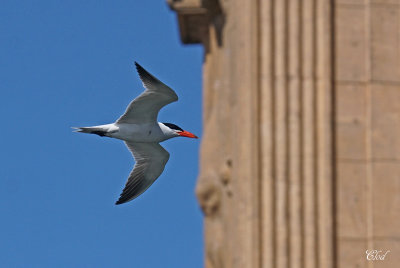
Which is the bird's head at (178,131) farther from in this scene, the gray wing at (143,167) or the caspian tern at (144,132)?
the gray wing at (143,167)

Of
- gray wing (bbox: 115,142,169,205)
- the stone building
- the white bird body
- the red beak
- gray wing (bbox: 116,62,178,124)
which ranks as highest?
the stone building

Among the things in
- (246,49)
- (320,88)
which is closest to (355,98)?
(320,88)

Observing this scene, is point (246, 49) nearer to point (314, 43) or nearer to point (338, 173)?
point (314, 43)

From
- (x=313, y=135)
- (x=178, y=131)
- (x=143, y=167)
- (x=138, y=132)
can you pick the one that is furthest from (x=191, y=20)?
(x=178, y=131)

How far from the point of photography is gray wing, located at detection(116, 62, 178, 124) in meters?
32.2

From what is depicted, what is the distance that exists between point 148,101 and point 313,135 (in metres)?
17.5

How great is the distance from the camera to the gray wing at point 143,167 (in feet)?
106

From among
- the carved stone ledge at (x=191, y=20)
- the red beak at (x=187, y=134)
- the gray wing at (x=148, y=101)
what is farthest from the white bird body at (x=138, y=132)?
the carved stone ledge at (x=191, y=20)

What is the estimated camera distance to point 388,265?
56.7ft

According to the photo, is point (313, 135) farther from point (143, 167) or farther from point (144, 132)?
point (144, 132)

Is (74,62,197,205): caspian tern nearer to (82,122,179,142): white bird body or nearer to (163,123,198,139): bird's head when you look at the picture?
(82,122,179,142): white bird body

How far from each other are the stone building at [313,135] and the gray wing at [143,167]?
14099 mm

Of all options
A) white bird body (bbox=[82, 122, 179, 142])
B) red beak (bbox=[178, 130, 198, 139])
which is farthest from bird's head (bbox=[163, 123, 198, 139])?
white bird body (bbox=[82, 122, 179, 142])

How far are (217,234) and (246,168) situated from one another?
165cm
